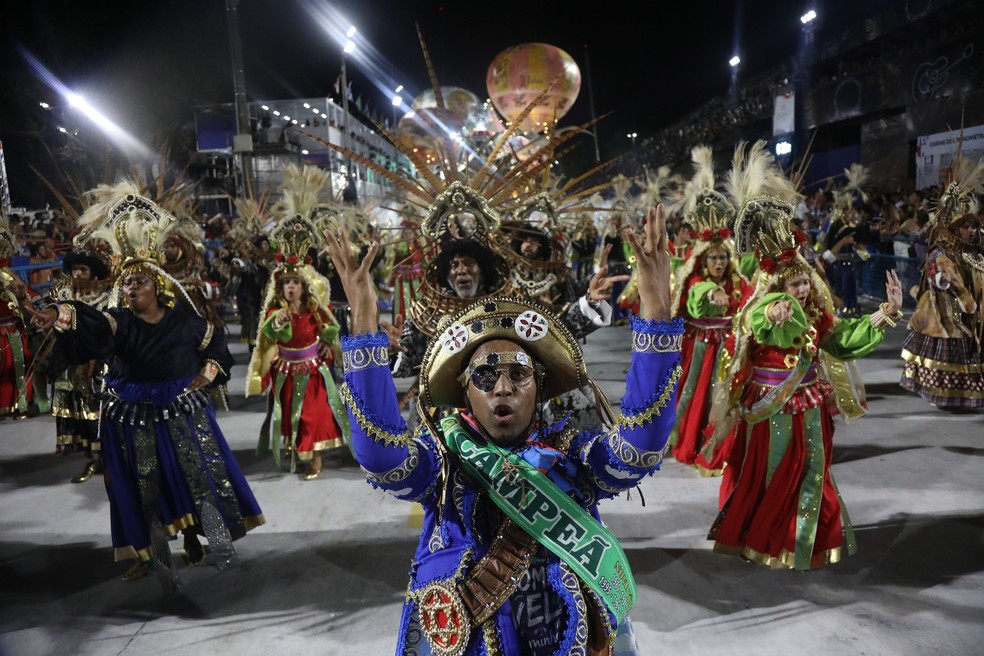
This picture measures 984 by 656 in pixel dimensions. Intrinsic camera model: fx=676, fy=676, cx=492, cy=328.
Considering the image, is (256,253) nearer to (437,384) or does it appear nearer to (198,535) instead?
(198,535)

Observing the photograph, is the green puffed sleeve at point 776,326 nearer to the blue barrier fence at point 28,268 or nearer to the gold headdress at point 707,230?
the gold headdress at point 707,230

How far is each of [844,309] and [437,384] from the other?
1210 centimetres

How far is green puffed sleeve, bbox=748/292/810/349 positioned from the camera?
13.0 ft

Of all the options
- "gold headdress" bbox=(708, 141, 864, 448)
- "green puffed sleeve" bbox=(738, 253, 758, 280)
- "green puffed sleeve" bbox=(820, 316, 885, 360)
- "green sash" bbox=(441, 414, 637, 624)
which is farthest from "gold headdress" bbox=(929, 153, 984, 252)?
"green sash" bbox=(441, 414, 637, 624)

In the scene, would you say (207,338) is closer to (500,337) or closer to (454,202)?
(454,202)

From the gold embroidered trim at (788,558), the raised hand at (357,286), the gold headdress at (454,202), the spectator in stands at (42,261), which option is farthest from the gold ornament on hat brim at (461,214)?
the spectator in stands at (42,261)

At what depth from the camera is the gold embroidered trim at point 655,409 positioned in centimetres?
192

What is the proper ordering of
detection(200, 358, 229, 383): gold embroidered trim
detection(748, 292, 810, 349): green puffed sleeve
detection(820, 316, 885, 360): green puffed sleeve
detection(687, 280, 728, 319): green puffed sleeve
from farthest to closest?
detection(687, 280, 728, 319): green puffed sleeve → detection(200, 358, 229, 383): gold embroidered trim → detection(748, 292, 810, 349): green puffed sleeve → detection(820, 316, 885, 360): green puffed sleeve

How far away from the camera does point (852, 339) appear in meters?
3.92

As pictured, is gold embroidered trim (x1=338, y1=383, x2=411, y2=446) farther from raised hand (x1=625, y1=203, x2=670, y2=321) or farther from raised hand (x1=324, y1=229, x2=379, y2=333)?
raised hand (x1=625, y1=203, x2=670, y2=321)

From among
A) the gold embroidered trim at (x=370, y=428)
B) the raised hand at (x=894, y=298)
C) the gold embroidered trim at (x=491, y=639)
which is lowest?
the gold embroidered trim at (x=491, y=639)

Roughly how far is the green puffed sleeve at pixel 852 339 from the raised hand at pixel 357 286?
3.04 m

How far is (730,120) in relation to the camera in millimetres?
29609

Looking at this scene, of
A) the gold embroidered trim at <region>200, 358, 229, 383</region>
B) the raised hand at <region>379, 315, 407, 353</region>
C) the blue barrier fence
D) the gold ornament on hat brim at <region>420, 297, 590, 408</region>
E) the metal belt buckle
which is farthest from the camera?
the blue barrier fence
